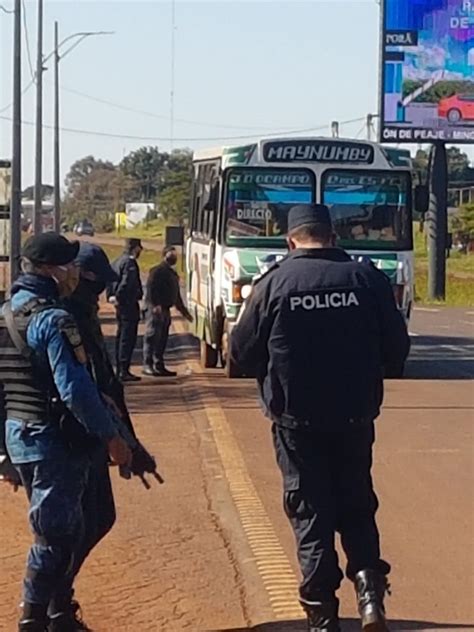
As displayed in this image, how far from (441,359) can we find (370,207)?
4803mm

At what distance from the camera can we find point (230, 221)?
1783 cm

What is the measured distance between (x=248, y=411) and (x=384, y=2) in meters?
28.7

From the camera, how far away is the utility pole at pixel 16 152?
75.4 feet

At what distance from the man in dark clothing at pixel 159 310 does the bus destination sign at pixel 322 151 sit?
6.75 ft

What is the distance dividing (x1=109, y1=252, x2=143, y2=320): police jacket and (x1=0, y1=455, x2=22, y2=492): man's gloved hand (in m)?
11.5

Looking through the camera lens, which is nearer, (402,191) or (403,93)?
(402,191)

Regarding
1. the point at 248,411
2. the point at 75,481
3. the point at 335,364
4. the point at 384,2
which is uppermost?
the point at 384,2

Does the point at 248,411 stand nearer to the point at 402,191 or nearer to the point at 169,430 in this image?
the point at 169,430

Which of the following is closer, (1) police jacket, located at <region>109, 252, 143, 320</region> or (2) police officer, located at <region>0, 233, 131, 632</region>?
(2) police officer, located at <region>0, 233, 131, 632</region>

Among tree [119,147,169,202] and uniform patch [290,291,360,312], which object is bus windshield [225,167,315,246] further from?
tree [119,147,169,202]

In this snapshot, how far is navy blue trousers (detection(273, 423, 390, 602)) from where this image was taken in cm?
612

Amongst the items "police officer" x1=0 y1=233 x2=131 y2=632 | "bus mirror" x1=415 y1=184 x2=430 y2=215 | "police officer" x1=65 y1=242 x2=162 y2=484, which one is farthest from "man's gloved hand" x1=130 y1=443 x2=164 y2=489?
"bus mirror" x1=415 y1=184 x2=430 y2=215

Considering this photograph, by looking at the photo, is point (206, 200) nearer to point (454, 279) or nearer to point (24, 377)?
point (24, 377)

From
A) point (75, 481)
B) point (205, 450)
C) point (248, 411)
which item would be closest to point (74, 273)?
point (75, 481)
